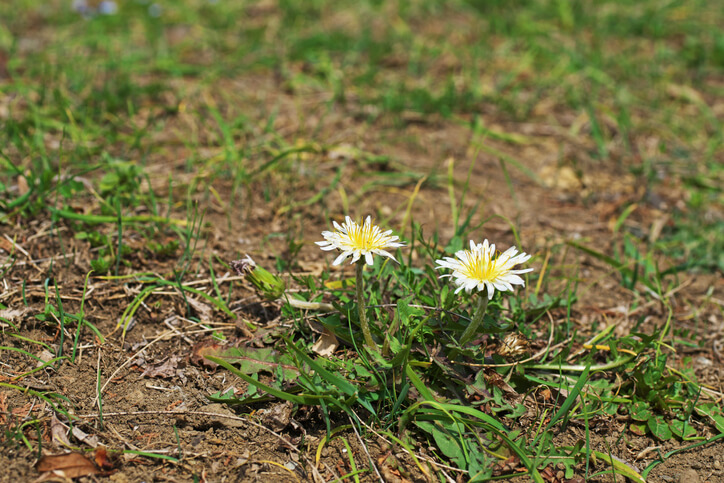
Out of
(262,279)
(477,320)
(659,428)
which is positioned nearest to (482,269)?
(477,320)

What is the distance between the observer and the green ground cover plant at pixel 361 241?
1.83 m

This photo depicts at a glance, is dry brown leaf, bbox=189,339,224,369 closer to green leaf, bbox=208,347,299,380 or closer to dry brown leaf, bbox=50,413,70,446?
green leaf, bbox=208,347,299,380

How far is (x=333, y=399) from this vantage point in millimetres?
1797

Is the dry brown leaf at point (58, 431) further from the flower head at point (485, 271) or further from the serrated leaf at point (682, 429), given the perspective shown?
the serrated leaf at point (682, 429)

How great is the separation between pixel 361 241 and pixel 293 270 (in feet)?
2.34

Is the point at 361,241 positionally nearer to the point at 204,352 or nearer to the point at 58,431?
the point at 204,352

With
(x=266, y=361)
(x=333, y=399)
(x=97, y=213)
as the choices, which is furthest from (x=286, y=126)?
(x=333, y=399)

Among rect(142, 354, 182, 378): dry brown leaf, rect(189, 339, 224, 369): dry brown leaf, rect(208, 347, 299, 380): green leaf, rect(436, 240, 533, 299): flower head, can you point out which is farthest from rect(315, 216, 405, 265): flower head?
rect(142, 354, 182, 378): dry brown leaf

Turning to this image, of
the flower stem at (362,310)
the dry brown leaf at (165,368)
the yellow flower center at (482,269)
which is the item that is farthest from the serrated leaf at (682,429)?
the dry brown leaf at (165,368)

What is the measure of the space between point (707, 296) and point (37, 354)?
8.63ft

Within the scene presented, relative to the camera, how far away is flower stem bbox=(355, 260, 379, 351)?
5.98 ft

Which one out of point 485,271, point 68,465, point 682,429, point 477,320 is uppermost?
point 485,271

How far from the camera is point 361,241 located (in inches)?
71.0

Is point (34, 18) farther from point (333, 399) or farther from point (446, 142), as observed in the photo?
point (333, 399)
